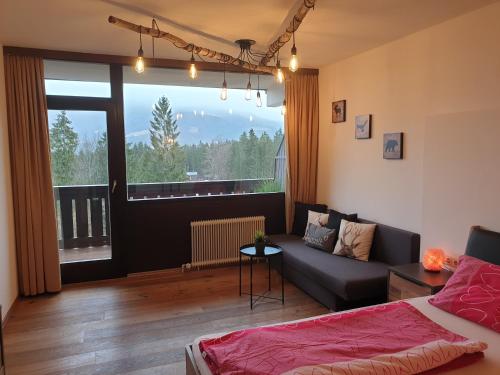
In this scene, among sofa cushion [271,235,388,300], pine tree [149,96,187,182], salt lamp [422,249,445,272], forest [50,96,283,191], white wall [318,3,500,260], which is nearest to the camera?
white wall [318,3,500,260]

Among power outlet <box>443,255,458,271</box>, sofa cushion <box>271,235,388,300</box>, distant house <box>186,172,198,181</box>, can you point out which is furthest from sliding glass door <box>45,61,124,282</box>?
power outlet <box>443,255,458,271</box>

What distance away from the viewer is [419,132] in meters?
3.36

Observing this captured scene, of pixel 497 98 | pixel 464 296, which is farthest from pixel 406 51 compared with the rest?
pixel 464 296

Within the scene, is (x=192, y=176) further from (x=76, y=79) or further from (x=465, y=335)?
(x=465, y=335)

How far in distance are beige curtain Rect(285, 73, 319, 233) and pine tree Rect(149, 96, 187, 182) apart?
1386mm

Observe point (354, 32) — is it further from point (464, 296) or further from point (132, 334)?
point (132, 334)

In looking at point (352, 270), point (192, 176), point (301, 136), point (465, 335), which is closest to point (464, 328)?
point (465, 335)

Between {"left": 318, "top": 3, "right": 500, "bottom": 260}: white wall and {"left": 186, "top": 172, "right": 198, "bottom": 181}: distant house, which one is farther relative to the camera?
{"left": 186, "top": 172, "right": 198, "bottom": 181}: distant house

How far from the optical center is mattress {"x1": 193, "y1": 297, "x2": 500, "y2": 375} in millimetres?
1700

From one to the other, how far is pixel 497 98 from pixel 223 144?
3.01 meters

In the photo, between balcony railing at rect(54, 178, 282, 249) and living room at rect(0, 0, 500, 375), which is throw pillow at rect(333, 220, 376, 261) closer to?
living room at rect(0, 0, 500, 375)

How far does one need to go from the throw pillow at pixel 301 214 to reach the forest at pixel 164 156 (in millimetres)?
443

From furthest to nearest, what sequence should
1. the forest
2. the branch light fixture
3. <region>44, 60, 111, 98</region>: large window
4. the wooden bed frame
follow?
the forest, <region>44, 60, 111, 98</region>: large window, the branch light fixture, the wooden bed frame

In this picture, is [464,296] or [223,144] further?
[223,144]
